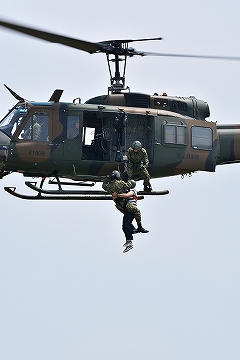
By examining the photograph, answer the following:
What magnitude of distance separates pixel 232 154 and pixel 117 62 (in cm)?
342

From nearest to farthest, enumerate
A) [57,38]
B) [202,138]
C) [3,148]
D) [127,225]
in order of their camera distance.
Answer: [57,38]
[3,148]
[127,225]
[202,138]

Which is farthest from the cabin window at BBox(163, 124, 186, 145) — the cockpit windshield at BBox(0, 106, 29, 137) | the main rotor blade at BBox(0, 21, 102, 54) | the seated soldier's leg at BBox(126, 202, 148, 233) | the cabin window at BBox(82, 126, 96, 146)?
the cockpit windshield at BBox(0, 106, 29, 137)

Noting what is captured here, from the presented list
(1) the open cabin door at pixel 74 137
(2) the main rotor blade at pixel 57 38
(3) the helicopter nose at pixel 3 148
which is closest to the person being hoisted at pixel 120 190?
(1) the open cabin door at pixel 74 137

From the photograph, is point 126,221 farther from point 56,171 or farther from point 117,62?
point 117,62

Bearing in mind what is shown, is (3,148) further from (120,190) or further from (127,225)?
(127,225)

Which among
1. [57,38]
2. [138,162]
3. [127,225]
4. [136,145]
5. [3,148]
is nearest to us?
[57,38]

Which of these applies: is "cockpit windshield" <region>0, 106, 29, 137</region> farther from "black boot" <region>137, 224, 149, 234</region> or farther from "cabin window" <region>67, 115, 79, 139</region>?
"black boot" <region>137, 224, 149, 234</region>

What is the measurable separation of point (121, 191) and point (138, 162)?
848mm

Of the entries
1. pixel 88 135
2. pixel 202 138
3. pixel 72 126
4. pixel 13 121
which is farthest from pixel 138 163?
pixel 13 121

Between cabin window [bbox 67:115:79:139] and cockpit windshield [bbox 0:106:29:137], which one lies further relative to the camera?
cabin window [bbox 67:115:79:139]

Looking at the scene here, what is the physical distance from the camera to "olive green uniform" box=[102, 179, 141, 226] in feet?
71.2

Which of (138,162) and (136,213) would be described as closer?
(136,213)

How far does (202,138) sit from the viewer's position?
23.3 meters

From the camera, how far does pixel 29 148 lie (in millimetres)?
21828
